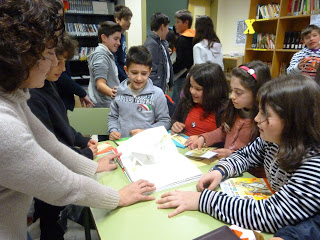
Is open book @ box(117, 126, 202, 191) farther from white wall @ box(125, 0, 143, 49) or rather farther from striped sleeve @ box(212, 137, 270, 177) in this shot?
white wall @ box(125, 0, 143, 49)

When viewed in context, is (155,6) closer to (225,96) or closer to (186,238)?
(225,96)

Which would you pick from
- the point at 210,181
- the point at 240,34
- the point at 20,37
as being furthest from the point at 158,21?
the point at 240,34

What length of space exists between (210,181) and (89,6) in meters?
4.45

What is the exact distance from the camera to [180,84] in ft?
12.1

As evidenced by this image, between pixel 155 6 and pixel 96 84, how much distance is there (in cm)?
327

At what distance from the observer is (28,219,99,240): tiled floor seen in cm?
170

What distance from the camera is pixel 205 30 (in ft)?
9.87

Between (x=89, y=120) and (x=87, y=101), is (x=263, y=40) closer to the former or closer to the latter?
(x=87, y=101)

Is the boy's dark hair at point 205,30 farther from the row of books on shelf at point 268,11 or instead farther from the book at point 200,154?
the book at point 200,154

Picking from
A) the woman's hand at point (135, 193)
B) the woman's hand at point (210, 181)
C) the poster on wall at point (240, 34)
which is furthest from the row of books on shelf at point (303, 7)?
the woman's hand at point (135, 193)

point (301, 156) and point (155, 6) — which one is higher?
point (155, 6)

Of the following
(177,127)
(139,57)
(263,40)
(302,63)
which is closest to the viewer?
(177,127)

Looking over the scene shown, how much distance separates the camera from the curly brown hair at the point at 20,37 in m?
0.58

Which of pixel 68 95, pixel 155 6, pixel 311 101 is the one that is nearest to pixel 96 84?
pixel 68 95
